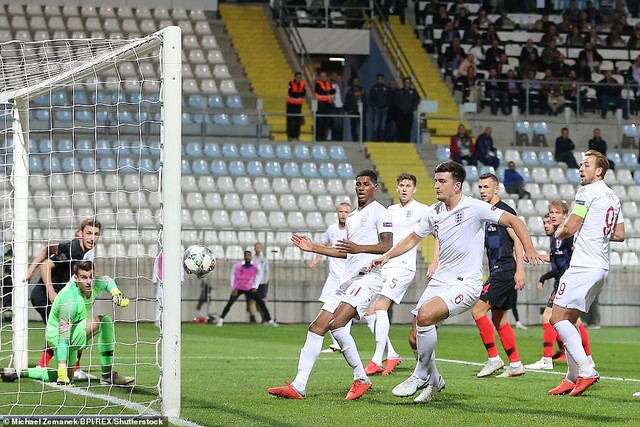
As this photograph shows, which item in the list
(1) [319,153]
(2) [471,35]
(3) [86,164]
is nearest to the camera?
(3) [86,164]

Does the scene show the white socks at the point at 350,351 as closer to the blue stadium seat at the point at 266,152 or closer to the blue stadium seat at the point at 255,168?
the blue stadium seat at the point at 255,168

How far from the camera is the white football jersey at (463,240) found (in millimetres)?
9906

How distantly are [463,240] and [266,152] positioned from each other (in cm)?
2023

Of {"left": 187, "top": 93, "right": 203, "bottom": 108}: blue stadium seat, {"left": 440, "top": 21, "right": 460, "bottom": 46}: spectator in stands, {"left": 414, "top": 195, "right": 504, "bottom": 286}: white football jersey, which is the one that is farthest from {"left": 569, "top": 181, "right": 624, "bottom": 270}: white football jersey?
{"left": 440, "top": 21, "right": 460, "bottom": 46}: spectator in stands

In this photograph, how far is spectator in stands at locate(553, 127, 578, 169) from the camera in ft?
104

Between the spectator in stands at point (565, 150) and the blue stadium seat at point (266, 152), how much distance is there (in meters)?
7.63

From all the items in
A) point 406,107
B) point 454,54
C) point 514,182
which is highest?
point 454,54

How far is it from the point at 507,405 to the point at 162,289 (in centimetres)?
293

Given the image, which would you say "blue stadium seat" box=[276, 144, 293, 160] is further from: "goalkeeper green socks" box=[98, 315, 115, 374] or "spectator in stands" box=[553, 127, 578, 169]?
"goalkeeper green socks" box=[98, 315, 115, 374]

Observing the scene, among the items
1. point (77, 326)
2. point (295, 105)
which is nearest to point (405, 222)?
point (77, 326)

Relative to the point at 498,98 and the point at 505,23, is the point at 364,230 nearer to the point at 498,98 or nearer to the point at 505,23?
the point at 498,98

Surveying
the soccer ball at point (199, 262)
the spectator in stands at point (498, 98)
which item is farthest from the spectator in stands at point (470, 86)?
the soccer ball at point (199, 262)

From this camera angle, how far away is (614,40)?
37.2 metres

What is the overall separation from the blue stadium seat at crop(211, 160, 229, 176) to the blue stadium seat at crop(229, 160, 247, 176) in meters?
0.13
